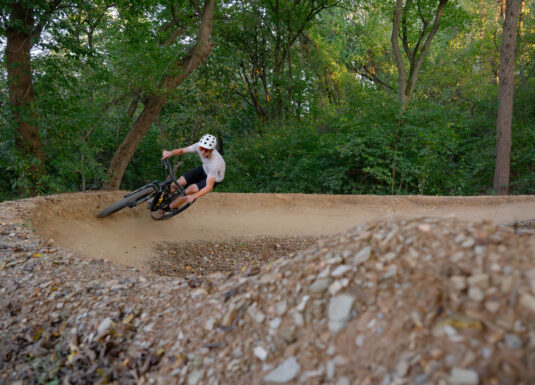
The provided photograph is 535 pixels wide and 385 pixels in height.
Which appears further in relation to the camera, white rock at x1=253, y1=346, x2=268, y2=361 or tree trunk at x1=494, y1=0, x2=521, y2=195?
tree trunk at x1=494, y1=0, x2=521, y2=195

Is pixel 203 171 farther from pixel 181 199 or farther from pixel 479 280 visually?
pixel 479 280

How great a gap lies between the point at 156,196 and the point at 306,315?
16.3 feet

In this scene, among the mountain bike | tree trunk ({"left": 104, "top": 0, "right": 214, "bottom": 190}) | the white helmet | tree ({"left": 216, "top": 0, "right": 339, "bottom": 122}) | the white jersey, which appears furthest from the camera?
tree ({"left": 216, "top": 0, "right": 339, "bottom": 122})

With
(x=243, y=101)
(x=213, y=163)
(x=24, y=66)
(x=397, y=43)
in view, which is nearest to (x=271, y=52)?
(x=243, y=101)

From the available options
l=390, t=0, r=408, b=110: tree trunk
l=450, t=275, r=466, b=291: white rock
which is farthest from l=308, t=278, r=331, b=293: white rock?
l=390, t=0, r=408, b=110: tree trunk

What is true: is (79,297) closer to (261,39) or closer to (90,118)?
(90,118)

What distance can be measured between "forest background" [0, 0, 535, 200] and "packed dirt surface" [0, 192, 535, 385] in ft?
17.0

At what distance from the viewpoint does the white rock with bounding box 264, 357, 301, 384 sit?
2162 mm

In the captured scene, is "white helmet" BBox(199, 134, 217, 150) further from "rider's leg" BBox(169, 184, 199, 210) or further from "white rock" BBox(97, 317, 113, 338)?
"white rock" BBox(97, 317, 113, 338)

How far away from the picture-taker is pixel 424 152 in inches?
466

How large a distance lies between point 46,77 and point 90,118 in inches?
57.2

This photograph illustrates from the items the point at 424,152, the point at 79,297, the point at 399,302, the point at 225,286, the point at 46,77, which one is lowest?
the point at 79,297

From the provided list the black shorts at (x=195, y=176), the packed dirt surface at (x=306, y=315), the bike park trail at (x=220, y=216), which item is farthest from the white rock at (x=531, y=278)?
the black shorts at (x=195, y=176)

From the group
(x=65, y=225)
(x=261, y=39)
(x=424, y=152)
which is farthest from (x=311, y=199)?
(x=261, y=39)
